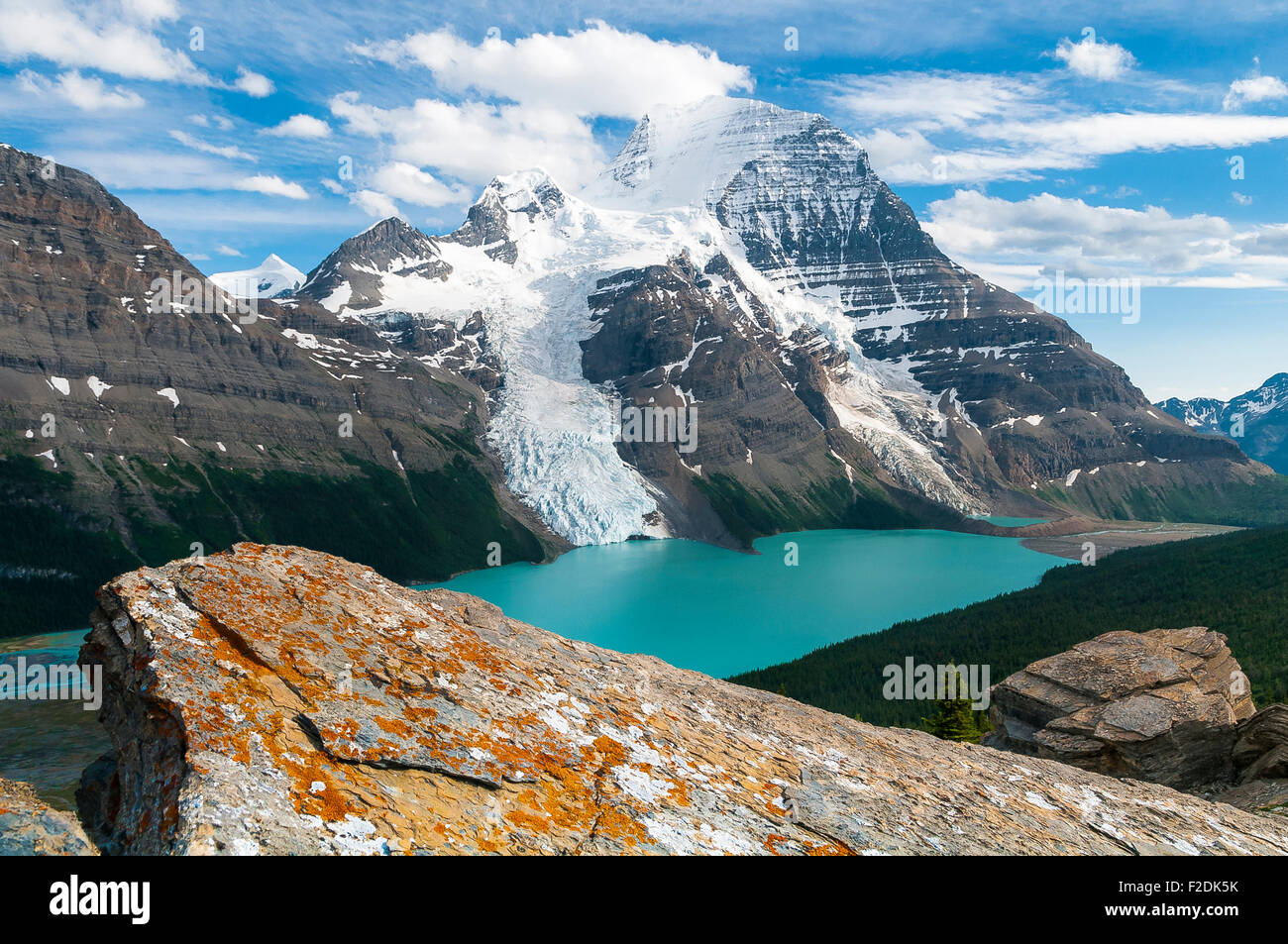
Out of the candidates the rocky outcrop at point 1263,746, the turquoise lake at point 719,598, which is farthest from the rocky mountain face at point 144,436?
the rocky outcrop at point 1263,746

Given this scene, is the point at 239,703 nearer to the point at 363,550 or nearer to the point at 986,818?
the point at 986,818

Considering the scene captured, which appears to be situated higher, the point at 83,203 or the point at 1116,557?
the point at 83,203

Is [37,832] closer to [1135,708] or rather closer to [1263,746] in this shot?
[1263,746]

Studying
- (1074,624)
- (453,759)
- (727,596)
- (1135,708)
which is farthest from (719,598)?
(453,759)

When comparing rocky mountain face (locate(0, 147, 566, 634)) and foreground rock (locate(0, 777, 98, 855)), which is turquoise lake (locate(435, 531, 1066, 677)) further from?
foreground rock (locate(0, 777, 98, 855))

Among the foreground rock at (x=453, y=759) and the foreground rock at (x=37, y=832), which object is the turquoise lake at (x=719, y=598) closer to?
the foreground rock at (x=453, y=759)

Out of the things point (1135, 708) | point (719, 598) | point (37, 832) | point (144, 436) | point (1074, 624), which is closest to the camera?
point (37, 832)
